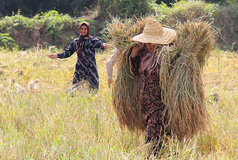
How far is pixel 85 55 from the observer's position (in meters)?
4.80

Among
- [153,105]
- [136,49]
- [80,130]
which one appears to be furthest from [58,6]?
[153,105]

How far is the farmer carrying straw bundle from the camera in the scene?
253 cm

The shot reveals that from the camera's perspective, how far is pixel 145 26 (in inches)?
109

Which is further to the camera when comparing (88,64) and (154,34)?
(88,64)

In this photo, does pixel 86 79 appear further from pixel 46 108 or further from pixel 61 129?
pixel 61 129

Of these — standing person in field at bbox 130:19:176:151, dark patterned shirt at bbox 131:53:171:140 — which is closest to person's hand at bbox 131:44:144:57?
standing person in field at bbox 130:19:176:151

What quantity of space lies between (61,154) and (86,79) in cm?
254

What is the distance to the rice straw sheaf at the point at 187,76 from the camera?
98.7 inches

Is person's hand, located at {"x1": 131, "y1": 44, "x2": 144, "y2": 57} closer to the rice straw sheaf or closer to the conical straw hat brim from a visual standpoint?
the conical straw hat brim

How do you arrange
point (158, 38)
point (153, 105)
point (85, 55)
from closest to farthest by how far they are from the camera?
point (158, 38), point (153, 105), point (85, 55)

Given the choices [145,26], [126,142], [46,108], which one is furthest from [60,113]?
[145,26]

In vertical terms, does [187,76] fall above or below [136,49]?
below

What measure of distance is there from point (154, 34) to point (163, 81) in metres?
0.47

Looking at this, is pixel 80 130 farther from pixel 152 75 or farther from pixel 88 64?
pixel 88 64
